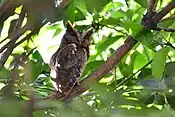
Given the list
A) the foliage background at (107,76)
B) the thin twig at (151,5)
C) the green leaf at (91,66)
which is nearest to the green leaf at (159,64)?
the foliage background at (107,76)

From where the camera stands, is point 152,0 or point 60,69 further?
point 60,69

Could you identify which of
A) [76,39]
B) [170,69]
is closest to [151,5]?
[170,69]

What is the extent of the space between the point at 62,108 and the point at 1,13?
0.14m

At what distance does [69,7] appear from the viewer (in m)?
0.72

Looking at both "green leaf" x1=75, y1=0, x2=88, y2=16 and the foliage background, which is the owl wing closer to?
the foliage background

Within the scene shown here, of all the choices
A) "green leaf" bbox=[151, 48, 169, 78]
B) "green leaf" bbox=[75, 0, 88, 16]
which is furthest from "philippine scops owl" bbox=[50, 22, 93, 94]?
"green leaf" bbox=[151, 48, 169, 78]

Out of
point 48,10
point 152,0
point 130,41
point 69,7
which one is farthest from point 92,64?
point 48,10

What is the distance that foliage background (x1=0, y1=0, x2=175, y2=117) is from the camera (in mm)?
460

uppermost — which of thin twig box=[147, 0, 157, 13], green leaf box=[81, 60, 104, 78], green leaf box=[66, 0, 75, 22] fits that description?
thin twig box=[147, 0, 157, 13]

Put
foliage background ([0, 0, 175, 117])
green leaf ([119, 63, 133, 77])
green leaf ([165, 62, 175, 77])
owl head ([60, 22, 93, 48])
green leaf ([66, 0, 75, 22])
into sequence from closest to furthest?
foliage background ([0, 0, 175, 117]), green leaf ([66, 0, 75, 22]), green leaf ([165, 62, 175, 77]), green leaf ([119, 63, 133, 77]), owl head ([60, 22, 93, 48])

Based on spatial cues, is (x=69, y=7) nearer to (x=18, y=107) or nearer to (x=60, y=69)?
(x=18, y=107)

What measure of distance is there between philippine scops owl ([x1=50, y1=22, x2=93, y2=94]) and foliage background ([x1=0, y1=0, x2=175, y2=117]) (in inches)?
2.0

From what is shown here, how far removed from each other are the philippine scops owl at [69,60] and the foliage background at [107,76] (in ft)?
0.17

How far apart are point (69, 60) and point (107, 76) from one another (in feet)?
1.52
